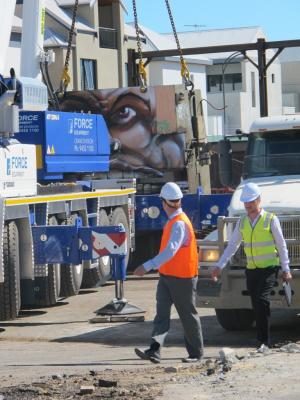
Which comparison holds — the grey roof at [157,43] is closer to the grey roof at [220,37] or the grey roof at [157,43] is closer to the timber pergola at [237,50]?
the grey roof at [220,37]

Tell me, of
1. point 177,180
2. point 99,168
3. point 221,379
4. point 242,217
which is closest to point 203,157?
point 177,180

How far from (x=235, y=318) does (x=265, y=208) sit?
1616 mm

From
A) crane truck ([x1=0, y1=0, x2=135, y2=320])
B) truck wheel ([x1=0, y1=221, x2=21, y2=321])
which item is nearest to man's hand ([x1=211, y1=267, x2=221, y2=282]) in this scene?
crane truck ([x1=0, y1=0, x2=135, y2=320])

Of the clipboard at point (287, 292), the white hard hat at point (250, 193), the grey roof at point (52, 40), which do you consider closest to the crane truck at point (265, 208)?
the clipboard at point (287, 292)

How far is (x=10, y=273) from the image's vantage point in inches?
597

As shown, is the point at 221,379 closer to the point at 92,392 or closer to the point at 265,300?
the point at 92,392

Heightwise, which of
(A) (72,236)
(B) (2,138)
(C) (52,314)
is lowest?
(C) (52,314)

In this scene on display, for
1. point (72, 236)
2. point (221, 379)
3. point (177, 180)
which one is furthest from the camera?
point (177, 180)

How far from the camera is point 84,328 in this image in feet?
48.2

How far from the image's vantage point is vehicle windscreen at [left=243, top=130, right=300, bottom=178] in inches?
563

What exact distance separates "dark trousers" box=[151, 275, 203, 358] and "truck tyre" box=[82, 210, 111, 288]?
7.71 m

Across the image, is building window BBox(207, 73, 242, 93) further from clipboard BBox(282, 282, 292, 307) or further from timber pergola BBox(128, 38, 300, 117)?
clipboard BBox(282, 282, 292, 307)

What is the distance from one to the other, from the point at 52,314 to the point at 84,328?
1.75 meters

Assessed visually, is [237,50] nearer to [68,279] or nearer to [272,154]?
[68,279]
